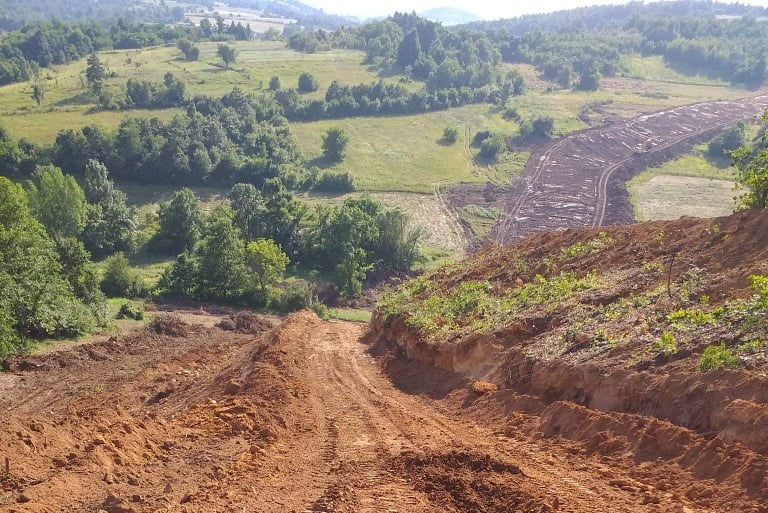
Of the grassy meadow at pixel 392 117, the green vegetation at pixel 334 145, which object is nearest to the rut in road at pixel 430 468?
the grassy meadow at pixel 392 117

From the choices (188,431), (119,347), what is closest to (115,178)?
(119,347)

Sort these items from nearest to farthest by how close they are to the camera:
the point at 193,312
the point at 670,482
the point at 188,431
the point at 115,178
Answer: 1. the point at 670,482
2. the point at 188,431
3. the point at 193,312
4. the point at 115,178

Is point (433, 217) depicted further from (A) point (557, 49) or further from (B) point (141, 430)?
(A) point (557, 49)

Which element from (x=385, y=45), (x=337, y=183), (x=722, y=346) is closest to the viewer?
(x=722, y=346)

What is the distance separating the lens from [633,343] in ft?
52.2

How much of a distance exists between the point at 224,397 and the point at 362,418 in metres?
5.13

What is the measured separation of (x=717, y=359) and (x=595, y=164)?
81512 millimetres

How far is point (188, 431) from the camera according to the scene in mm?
16875

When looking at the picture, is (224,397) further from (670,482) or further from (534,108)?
(534,108)

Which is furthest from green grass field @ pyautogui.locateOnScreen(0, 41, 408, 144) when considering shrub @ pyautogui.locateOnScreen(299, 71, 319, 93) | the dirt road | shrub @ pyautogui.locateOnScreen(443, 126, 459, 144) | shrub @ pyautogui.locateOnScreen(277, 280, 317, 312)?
the dirt road

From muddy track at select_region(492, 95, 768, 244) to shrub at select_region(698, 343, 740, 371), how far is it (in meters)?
54.9

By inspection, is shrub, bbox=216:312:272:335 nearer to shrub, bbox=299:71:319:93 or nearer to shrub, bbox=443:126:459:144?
shrub, bbox=443:126:459:144

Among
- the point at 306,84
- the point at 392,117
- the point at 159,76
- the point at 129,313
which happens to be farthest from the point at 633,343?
the point at 159,76

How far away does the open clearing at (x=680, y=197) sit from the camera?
69.3 metres
